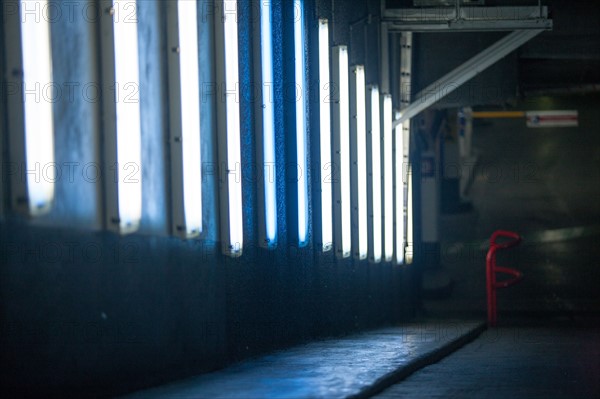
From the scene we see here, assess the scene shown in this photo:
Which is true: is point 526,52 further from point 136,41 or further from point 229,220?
point 136,41

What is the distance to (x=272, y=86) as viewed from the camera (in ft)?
33.1

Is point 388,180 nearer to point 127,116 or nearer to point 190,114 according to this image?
point 190,114

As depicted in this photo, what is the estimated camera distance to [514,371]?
966cm

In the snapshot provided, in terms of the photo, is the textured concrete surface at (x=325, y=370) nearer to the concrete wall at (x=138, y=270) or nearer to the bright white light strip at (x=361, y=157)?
the concrete wall at (x=138, y=270)

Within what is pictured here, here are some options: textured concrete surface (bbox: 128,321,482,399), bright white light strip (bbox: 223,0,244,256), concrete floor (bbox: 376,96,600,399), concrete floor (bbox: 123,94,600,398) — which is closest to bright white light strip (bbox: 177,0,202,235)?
bright white light strip (bbox: 223,0,244,256)

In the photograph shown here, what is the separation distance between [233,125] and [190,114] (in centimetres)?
99

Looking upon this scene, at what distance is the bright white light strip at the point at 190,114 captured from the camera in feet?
25.1

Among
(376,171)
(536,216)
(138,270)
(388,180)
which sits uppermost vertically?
(376,171)

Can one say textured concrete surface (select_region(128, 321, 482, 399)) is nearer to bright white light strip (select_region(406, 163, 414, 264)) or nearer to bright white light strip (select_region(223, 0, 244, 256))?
bright white light strip (select_region(223, 0, 244, 256))

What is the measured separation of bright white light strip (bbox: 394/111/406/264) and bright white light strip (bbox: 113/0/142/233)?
9775 millimetres

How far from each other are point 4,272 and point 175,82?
218cm

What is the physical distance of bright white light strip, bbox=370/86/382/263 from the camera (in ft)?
47.7

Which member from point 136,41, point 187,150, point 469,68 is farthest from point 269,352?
point 469,68

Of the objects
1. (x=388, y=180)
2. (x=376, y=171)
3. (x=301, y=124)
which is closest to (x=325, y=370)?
(x=301, y=124)
